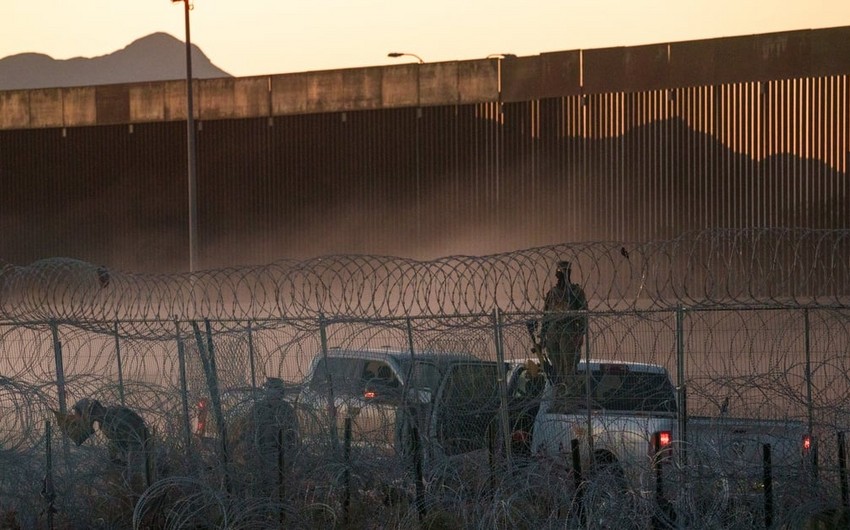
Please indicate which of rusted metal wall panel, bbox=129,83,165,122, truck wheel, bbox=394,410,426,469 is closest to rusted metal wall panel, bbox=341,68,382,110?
rusted metal wall panel, bbox=129,83,165,122

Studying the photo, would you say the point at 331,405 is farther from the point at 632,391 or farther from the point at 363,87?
the point at 363,87

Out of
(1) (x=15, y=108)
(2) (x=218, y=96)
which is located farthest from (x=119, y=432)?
(1) (x=15, y=108)

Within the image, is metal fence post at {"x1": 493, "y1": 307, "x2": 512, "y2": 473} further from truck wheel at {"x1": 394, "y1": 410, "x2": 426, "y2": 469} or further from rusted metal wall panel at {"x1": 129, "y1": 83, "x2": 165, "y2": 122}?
rusted metal wall panel at {"x1": 129, "y1": 83, "x2": 165, "y2": 122}

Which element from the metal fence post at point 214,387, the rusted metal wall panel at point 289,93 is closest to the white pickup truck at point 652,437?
the metal fence post at point 214,387

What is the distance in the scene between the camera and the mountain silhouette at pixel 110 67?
136 ft

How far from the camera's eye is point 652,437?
35.3 ft

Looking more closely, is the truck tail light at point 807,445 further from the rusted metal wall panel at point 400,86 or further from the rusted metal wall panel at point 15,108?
the rusted metal wall panel at point 15,108

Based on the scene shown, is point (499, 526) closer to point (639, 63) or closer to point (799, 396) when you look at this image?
point (799, 396)

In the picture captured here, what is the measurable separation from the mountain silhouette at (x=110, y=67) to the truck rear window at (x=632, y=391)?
3026 centimetres

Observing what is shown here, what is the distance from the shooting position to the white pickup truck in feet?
30.9

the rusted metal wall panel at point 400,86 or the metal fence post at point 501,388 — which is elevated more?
the rusted metal wall panel at point 400,86

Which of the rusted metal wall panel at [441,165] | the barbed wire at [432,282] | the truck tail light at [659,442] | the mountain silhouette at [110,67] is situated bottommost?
the truck tail light at [659,442]

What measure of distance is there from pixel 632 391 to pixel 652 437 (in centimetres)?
78

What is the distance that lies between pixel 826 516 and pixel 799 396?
66.6 inches
